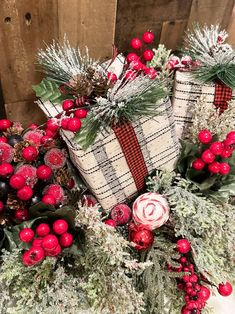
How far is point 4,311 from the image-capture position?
0.81 m

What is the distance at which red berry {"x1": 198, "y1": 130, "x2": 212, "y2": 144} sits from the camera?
852 millimetres

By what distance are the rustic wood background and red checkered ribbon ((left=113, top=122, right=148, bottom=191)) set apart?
306 mm

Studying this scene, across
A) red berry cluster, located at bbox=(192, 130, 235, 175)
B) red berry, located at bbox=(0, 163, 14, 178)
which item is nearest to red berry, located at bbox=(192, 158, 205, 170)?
red berry cluster, located at bbox=(192, 130, 235, 175)

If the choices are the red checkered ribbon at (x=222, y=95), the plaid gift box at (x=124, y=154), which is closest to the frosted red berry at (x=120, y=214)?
the plaid gift box at (x=124, y=154)

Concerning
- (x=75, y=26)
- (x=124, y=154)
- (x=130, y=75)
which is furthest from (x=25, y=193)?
(x=75, y=26)

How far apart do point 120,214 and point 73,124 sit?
0.28 m

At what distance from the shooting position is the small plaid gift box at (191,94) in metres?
0.92

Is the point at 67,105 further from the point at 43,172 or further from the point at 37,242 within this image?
the point at 37,242

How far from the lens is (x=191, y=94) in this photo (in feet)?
3.05

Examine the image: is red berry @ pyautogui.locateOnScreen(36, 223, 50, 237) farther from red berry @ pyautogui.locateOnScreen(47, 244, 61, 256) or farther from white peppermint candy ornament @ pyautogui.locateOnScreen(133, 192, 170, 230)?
white peppermint candy ornament @ pyautogui.locateOnScreen(133, 192, 170, 230)

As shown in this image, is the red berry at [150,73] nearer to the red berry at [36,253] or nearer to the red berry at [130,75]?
the red berry at [130,75]

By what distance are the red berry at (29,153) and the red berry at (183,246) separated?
1.32 ft

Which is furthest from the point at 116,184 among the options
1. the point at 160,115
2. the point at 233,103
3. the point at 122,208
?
the point at 233,103

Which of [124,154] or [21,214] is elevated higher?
[124,154]
